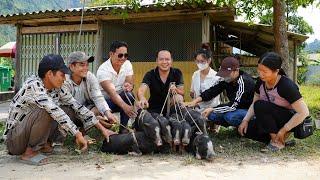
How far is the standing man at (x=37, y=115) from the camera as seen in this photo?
4086 millimetres

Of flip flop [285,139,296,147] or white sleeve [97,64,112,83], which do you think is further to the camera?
white sleeve [97,64,112,83]

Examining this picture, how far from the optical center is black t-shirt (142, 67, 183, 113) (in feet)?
16.9

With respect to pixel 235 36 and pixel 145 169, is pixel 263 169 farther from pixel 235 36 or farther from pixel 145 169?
pixel 235 36

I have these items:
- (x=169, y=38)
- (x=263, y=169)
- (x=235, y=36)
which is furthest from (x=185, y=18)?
(x=263, y=169)

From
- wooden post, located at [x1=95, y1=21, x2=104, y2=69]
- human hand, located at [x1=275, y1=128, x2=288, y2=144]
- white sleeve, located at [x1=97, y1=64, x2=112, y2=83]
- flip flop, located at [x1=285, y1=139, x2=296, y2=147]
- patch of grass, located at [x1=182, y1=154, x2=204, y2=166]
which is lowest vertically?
patch of grass, located at [x1=182, y1=154, x2=204, y2=166]

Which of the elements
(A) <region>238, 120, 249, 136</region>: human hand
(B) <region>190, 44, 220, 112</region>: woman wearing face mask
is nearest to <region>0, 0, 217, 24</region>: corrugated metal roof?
(B) <region>190, 44, 220, 112</region>: woman wearing face mask

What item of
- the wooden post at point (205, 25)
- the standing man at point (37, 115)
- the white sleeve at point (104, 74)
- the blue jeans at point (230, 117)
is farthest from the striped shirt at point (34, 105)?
the wooden post at point (205, 25)

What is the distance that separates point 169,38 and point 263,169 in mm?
6782

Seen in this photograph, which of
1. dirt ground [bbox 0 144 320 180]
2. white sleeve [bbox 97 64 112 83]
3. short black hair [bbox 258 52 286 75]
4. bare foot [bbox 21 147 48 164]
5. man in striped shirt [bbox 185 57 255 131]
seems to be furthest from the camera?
white sleeve [bbox 97 64 112 83]

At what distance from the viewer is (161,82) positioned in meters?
5.15

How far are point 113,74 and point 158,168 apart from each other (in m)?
1.94

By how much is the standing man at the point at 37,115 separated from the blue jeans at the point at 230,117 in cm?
178

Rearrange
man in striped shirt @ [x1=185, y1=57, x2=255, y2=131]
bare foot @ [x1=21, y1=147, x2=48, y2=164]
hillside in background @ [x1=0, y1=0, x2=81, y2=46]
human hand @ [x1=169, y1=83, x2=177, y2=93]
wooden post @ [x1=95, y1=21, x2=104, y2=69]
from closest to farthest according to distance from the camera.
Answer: bare foot @ [x1=21, y1=147, x2=48, y2=164] → human hand @ [x1=169, y1=83, x2=177, y2=93] → man in striped shirt @ [x1=185, y1=57, x2=255, y2=131] → wooden post @ [x1=95, y1=21, x2=104, y2=69] → hillside in background @ [x1=0, y1=0, x2=81, y2=46]

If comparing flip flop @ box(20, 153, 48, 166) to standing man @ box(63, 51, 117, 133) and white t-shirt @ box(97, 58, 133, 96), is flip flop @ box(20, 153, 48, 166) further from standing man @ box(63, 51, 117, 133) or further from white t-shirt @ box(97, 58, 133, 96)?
white t-shirt @ box(97, 58, 133, 96)
